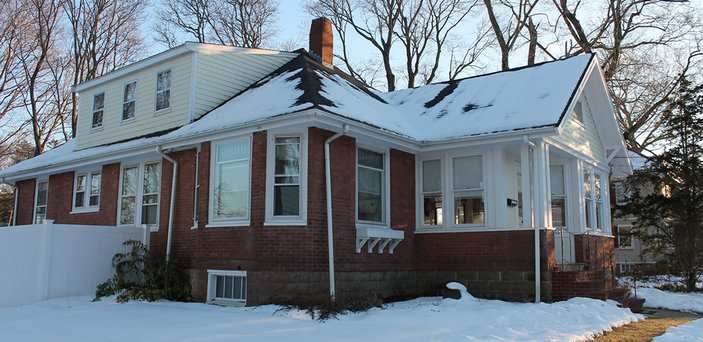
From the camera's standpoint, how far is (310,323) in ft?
28.9

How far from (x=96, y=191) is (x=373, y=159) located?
7.83 m

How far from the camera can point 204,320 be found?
903 centimetres

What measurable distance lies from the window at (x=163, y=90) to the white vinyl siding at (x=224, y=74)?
99 centimetres

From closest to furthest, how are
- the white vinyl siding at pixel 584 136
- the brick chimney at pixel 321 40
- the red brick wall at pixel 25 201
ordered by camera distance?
1. the white vinyl siding at pixel 584 136
2. the brick chimney at pixel 321 40
3. the red brick wall at pixel 25 201

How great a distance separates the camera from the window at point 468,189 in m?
12.5

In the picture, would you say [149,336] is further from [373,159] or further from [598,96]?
[598,96]

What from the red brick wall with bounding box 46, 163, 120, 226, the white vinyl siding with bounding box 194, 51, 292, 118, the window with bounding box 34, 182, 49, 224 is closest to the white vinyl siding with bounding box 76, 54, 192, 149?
the white vinyl siding with bounding box 194, 51, 292, 118

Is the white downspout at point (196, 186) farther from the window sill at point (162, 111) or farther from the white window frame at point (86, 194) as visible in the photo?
the white window frame at point (86, 194)

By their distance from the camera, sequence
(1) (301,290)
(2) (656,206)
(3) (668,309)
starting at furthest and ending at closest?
1. (2) (656,206)
2. (3) (668,309)
3. (1) (301,290)

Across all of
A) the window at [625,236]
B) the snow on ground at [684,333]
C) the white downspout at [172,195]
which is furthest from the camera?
the window at [625,236]

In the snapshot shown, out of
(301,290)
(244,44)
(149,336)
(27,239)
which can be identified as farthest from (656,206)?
(244,44)

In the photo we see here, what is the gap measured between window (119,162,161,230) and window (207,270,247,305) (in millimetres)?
2878

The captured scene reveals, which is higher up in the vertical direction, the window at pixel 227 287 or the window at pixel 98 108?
the window at pixel 98 108

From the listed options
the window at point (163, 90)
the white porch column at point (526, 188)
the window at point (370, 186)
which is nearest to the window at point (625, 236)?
the white porch column at point (526, 188)
